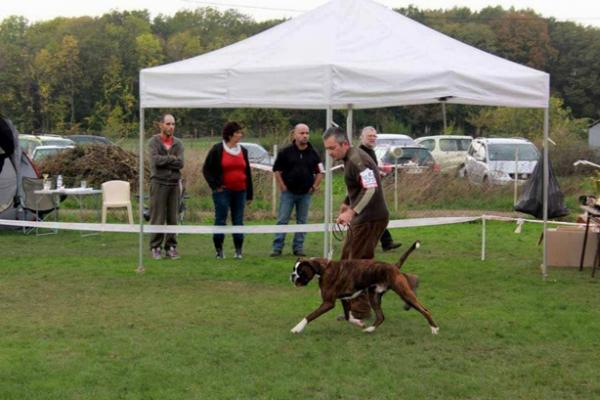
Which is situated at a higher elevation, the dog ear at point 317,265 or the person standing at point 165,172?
the person standing at point 165,172

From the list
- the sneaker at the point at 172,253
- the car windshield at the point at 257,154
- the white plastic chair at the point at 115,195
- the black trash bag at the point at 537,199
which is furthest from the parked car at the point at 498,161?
the sneaker at the point at 172,253

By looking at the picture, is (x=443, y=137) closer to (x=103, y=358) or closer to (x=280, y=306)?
(x=280, y=306)

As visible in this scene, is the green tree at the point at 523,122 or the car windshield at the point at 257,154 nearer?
the car windshield at the point at 257,154

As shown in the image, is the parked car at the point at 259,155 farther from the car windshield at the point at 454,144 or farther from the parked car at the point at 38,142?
the car windshield at the point at 454,144

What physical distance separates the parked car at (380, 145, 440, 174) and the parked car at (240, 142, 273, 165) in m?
2.80

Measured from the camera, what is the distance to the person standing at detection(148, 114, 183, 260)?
11570 millimetres

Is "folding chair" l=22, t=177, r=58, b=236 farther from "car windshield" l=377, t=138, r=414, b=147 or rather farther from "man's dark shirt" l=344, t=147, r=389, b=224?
"car windshield" l=377, t=138, r=414, b=147

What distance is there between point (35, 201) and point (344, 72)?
304 inches

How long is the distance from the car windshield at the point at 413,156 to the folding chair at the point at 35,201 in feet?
32.7

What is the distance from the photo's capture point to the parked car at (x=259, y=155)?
22703 mm

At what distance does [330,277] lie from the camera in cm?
734

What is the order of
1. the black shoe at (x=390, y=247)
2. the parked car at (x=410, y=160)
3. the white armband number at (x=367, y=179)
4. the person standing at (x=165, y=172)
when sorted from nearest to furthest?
the white armband number at (x=367, y=179) → the person standing at (x=165, y=172) → the black shoe at (x=390, y=247) → the parked car at (x=410, y=160)

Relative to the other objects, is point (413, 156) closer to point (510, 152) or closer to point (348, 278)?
point (510, 152)

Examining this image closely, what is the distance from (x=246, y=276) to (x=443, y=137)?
18.4m
